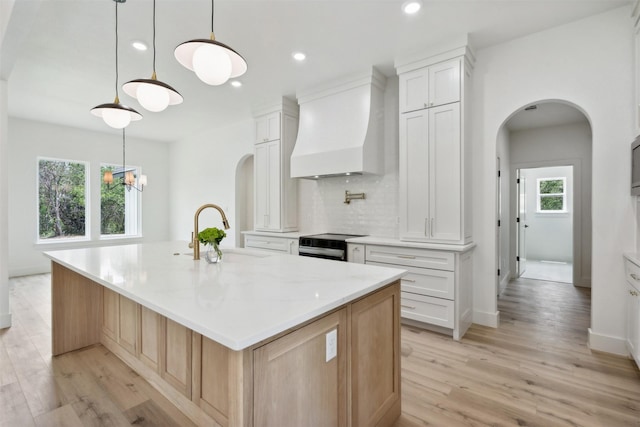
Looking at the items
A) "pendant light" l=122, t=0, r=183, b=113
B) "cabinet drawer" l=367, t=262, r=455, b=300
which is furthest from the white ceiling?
"cabinet drawer" l=367, t=262, r=455, b=300

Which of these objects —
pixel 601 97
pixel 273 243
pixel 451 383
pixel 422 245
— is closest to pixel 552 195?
pixel 601 97

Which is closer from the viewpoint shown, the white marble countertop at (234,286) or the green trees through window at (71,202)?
the white marble countertop at (234,286)

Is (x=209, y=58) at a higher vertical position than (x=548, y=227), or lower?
higher

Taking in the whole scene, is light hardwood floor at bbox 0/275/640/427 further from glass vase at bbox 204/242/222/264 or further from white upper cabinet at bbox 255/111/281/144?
white upper cabinet at bbox 255/111/281/144

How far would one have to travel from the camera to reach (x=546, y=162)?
203 inches

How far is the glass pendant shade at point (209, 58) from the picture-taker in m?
1.58

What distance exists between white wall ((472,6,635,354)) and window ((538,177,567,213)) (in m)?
5.60

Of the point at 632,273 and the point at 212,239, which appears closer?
the point at 212,239

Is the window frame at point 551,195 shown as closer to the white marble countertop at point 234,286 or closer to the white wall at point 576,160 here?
the white wall at point 576,160

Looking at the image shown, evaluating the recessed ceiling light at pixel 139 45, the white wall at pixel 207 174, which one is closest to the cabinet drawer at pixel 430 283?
the recessed ceiling light at pixel 139 45

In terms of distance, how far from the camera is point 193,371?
4.94 ft

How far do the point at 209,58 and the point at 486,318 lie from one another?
3420 millimetres

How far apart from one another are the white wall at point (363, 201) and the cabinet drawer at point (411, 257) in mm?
613

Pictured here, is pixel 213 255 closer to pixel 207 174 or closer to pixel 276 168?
pixel 276 168
